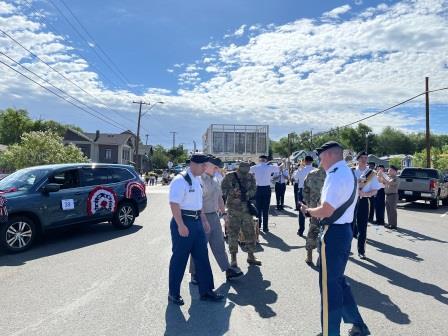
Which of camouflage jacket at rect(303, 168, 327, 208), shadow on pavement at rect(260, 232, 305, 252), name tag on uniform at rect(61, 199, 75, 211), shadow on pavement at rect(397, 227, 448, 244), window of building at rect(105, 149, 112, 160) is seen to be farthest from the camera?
window of building at rect(105, 149, 112, 160)

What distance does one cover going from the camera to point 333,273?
3.82 meters

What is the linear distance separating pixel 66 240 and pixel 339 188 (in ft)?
24.1

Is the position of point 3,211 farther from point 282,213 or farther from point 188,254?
point 282,213

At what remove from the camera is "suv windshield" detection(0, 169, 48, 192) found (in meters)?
8.53

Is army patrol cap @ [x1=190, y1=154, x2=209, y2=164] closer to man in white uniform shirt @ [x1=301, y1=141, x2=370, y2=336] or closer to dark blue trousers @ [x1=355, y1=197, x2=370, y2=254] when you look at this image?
man in white uniform shirt @ [x1=301, y1=141, x2=370, y2=336]

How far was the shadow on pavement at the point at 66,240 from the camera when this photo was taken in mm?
7629

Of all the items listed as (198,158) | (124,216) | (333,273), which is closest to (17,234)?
(124,216)

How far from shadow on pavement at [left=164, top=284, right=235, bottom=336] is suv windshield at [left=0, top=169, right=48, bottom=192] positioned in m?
5.08

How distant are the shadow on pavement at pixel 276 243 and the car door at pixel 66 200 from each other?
421 centimetres

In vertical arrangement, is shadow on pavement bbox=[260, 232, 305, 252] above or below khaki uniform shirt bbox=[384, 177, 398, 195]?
below

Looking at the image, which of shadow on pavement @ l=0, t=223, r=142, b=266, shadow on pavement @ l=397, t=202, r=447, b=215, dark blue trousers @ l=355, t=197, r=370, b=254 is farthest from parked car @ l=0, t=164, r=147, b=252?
shadow on pavement @ l=397, t=202, r=447, b=215

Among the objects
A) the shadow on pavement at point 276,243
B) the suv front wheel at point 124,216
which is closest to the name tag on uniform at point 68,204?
the suv front wheel at point 124,216

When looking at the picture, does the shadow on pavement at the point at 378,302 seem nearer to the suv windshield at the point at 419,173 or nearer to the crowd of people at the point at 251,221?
the crowd of people at the point at 251,221

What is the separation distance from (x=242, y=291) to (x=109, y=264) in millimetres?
2592
